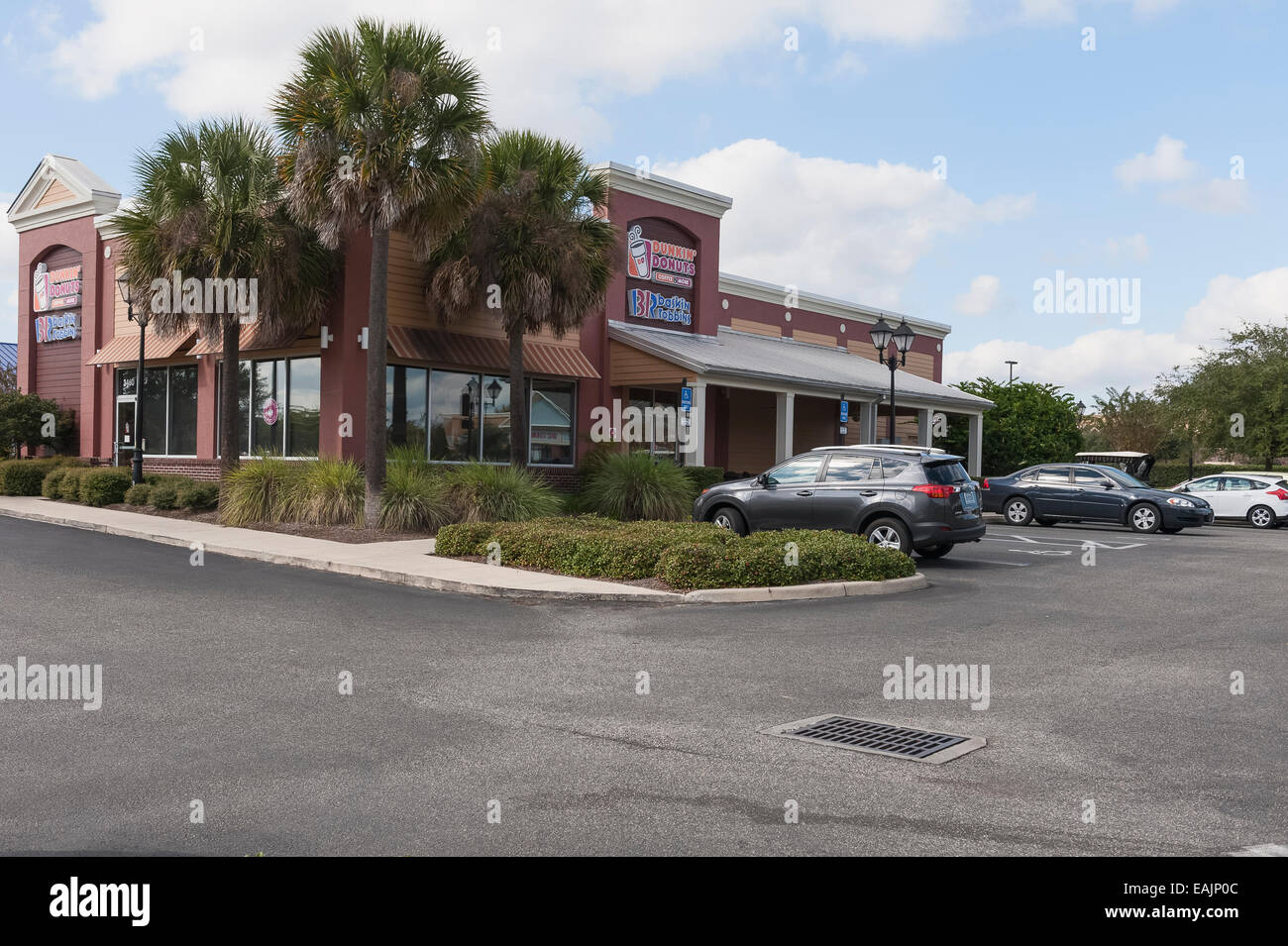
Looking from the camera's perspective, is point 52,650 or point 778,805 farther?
point 52,650

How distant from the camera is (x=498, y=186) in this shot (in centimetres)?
2102

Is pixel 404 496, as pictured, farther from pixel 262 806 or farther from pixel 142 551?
pixel 262 806

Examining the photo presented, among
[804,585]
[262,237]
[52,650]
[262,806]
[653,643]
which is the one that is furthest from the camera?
[262,237]

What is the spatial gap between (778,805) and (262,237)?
17267 mm

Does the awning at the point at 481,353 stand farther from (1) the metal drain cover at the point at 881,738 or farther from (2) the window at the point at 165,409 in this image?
(1) the metal drain cover at the point at 881,738

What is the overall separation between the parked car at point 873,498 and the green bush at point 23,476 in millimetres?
17539

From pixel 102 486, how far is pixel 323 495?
740cm

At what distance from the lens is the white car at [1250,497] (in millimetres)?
27672

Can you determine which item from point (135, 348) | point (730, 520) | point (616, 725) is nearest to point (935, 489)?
point (730, 520)

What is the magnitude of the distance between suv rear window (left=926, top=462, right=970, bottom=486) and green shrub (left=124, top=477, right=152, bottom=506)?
15651mm

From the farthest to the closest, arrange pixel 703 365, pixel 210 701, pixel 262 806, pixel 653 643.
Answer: pixel 703 365 → pixel 653 643 → pixel 210 701 → pixel 262 806

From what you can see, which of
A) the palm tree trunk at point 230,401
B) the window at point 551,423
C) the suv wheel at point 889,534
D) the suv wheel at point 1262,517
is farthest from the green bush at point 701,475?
the suv wheel at point 1262,517

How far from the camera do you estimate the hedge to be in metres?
12.8
